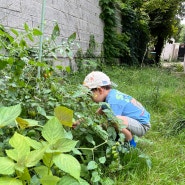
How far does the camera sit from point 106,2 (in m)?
7.39

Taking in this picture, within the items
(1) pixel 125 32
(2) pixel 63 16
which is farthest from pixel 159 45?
(2) pixel 63 16

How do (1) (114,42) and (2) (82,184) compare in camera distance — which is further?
(1) (114,42)

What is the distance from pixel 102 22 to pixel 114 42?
3.00 ft

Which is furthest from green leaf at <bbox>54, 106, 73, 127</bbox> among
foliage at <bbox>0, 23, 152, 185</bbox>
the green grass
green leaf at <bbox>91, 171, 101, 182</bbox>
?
the green grass

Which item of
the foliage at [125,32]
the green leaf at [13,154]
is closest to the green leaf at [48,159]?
the green leaf at [13,154]

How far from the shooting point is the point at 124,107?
2.15 meters

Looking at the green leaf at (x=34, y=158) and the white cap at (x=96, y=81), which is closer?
the green leaf at (x=34, y=158)

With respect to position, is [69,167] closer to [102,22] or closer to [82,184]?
[82,184]

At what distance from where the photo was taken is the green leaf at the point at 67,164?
0.84m

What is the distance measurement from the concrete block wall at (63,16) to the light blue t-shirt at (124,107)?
0.67 metres

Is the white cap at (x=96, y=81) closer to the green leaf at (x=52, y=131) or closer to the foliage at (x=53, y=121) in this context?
the foliage at (x=53, y=121)

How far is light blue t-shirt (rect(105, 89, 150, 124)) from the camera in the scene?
2094 mm

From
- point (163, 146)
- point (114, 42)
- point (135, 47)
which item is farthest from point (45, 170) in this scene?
point (135, 47)

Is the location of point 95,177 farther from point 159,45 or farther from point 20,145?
point 159,45
